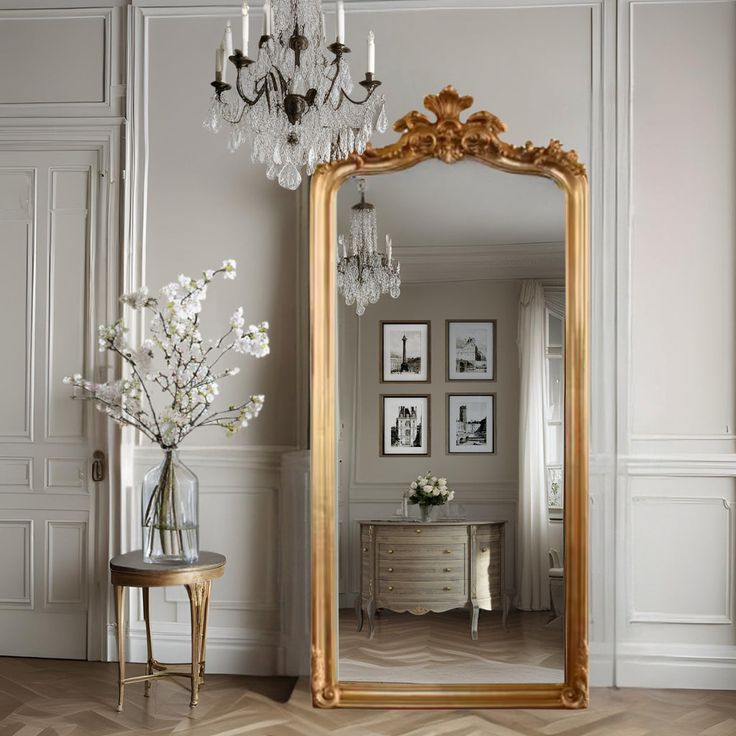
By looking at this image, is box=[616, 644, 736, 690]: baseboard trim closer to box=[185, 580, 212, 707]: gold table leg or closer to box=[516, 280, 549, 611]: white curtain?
box=[516, 280, 549, 611]: white curtain

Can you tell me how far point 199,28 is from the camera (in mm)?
3928

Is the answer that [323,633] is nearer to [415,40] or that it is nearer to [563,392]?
[563,392]

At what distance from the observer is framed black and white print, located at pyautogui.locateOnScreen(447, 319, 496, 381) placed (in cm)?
339

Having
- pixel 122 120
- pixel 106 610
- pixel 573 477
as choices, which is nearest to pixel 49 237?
pixel 122 120

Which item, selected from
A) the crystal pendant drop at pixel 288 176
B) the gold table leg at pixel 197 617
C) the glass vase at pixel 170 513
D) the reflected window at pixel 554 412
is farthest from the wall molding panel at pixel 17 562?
the reflected window at pixel 554 412

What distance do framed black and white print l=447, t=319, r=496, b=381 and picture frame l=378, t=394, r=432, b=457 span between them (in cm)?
17

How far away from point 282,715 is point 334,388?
1.32 metres

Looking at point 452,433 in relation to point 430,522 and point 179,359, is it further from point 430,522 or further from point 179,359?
point 179,359

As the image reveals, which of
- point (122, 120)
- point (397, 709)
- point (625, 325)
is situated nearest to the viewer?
point (397, 709)

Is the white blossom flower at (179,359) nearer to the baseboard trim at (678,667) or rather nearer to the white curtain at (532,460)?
the white curtain at (532,460)

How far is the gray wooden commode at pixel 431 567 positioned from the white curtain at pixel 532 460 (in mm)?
95

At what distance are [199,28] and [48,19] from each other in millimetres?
762

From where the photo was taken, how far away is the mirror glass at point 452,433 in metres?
3.36

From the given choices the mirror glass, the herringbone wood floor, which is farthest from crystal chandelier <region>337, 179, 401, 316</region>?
the herringbone wood floor
